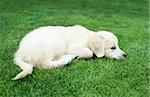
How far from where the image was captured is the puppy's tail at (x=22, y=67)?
5.36 m

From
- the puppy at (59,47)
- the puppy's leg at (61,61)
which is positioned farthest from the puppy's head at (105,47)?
the puppy's leg at (61,61)

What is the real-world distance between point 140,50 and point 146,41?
115 cm

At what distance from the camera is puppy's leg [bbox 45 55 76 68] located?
593 centimetres

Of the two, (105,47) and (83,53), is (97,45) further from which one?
(83,53)

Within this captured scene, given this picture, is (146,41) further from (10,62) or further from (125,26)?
(10,62)

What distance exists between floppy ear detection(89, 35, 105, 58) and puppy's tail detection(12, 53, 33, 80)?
1.24 meters

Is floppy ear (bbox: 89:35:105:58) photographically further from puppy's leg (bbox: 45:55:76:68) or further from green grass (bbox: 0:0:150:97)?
puppy's leg (bbox: 45:55:76:68)

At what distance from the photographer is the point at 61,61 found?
6066 mm

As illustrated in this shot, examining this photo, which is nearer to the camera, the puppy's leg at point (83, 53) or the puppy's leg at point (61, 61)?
the puppy's leg at point (61, 61)

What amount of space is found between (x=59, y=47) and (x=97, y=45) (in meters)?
0.66

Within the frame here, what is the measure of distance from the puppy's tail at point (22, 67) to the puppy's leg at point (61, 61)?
310 mm

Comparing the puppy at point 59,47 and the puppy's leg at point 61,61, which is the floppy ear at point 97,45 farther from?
the puppy's leg at point 61,61

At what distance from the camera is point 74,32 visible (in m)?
6.69

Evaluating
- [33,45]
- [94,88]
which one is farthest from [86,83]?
[33,45]
